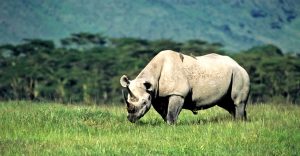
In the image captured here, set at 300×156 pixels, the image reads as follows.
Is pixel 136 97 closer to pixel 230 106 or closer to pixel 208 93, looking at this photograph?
pixel 208 93

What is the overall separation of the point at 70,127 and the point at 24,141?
1.77 meters

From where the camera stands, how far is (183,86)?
15.3 meters

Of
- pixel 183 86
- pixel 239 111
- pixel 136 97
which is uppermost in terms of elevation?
pixel 183 86

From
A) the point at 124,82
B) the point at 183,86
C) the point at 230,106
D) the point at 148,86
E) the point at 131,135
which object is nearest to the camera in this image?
the point at 131,135

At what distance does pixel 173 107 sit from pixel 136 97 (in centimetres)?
76

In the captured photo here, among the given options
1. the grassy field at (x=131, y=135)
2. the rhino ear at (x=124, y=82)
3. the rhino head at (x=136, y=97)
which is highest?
the rhino ear at (x=124, y=82)

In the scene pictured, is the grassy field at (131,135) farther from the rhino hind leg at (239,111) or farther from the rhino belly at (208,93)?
the rhino belly at (208,93)

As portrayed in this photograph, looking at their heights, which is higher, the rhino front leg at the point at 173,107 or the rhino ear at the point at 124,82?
the rhino ear at the point at 124,82

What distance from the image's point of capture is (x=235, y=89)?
1634cm

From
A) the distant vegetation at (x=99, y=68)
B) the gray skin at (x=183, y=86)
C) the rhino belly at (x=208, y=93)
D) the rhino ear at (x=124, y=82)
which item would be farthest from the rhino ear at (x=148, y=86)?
the distant vegetation at (x=99, y=68)

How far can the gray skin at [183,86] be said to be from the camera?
586 inches

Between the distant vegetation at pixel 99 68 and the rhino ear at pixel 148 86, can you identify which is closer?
the rhino ear at pixel 148 86

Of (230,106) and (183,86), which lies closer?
(183,86)

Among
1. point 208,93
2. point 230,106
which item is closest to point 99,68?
point 230,106
